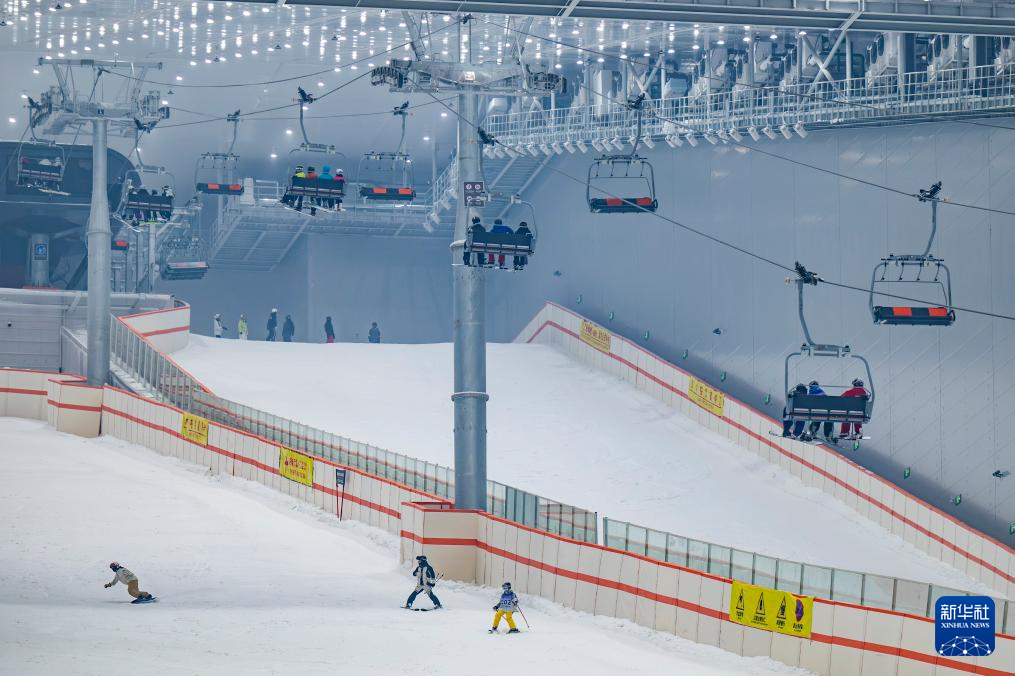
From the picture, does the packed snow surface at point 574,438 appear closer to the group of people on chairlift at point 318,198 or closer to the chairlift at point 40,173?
the group of people on chairlift at point 318,198

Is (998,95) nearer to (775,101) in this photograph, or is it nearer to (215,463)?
(775,101)

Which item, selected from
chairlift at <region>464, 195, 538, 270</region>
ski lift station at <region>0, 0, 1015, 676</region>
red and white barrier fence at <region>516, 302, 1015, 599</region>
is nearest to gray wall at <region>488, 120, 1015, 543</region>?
ski lift station at <region>0, 0, 1015, 676</region>

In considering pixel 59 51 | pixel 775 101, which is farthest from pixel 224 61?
pixel 775 101

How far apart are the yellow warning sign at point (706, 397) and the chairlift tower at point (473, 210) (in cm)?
1380

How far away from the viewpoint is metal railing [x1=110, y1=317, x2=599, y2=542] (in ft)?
66.9

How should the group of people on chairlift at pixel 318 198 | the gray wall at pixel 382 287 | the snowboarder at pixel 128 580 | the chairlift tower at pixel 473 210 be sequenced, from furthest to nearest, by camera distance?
the gray wall at pixel 382 287 < the group of people on chairlift at pixel 318 198 < the chairlift tower at pixel 473 210 < the snowboarder at pixel 128 580

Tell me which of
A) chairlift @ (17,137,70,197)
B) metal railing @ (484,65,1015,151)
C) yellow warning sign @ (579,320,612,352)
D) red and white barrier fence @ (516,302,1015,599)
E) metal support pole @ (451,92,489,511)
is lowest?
red and white barrier fence @ (516,302,1015,599)

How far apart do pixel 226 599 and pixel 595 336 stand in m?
21.1

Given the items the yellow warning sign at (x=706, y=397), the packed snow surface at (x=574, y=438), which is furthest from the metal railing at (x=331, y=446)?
the yellow warning sign at (x=706, y=397)

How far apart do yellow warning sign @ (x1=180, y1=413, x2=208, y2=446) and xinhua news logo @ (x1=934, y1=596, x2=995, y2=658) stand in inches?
779

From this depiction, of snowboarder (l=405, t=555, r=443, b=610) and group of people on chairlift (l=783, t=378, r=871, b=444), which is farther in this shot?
group of people on chairlift (l=783, t=378, r=871, b=444)

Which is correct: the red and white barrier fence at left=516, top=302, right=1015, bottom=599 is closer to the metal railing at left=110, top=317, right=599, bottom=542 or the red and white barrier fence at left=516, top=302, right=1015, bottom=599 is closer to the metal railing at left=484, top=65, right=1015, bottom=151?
the metal railing at left=484, top=65, right=1015, bottom=151

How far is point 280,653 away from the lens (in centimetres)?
1522

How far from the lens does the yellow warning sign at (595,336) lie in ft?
124
